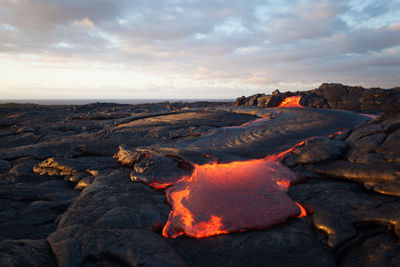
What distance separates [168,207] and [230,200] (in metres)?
1.16

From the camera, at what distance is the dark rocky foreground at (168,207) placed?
2422 mm

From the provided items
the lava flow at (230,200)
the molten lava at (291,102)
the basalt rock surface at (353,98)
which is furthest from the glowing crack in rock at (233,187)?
the molten lava at (291,102)

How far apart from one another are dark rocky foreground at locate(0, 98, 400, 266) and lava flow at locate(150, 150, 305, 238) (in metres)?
0.17

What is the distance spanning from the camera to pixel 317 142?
5.63 m

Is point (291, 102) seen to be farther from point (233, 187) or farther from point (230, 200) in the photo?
point (230, 200)

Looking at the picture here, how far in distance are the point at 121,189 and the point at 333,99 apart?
12.2 metres

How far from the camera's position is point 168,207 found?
3789 millimetres

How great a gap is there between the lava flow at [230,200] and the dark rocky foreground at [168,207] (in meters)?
0.17

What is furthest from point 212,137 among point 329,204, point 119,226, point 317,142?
point 119,226

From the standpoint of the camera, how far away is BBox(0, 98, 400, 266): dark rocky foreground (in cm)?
242

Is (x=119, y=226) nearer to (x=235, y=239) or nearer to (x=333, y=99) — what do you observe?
(x=235, y=239)

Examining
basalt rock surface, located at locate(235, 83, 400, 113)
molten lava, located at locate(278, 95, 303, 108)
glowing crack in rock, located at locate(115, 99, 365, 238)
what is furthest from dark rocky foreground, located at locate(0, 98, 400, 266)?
molten lava, located at locate(278, 95, 303, 108)

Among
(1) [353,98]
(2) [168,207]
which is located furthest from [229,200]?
(1) [353,98]

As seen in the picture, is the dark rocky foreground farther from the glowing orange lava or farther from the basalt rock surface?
the basalt rock surface
